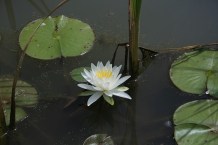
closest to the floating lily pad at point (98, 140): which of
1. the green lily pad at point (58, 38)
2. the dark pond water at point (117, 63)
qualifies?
the dark pond water at point (117, 63)

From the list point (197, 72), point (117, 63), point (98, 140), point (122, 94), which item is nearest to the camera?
point (98, 140)

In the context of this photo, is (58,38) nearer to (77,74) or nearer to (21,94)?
(77,74)

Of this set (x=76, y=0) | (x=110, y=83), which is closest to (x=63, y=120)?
(x=110, y=83)

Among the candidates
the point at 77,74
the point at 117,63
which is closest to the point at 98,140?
the point at 77,74

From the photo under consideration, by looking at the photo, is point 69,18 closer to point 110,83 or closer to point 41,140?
point 110,83

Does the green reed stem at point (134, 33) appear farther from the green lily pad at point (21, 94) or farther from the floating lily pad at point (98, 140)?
the green lily pad at point (21, 94)

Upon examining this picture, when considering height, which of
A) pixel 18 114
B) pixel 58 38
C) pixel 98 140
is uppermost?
pixel 58 38

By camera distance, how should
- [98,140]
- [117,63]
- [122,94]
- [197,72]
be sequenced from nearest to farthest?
[98,140], [122,94], [197,72], [117,63]

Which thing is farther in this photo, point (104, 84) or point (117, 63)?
point (117, 63)

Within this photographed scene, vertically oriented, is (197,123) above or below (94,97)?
below
